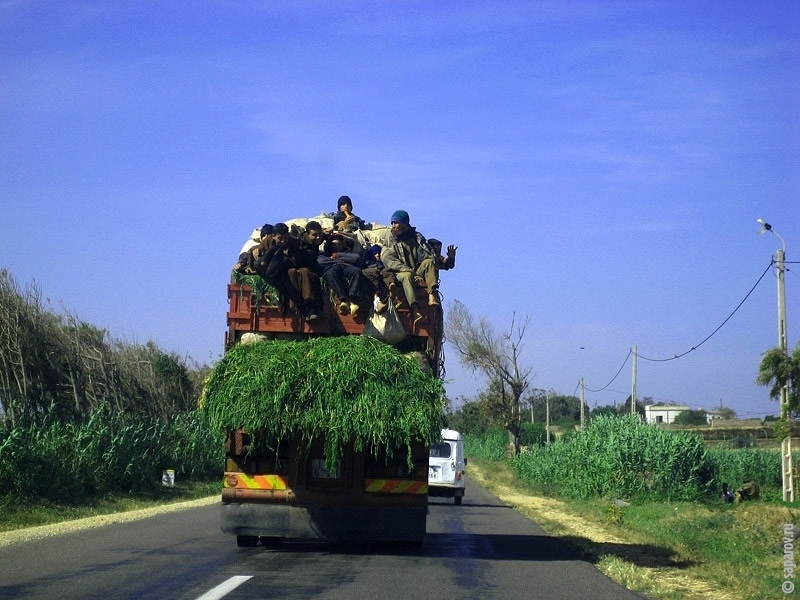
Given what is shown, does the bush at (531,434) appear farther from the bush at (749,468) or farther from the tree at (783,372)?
the tree at (783,372)

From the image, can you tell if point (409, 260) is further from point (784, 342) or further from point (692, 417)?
point (692, 417)

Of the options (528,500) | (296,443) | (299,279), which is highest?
(299,279)

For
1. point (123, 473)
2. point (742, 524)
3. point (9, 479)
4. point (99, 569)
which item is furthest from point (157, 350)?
point (99, 569)

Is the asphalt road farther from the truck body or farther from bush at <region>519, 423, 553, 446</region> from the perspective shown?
bush at <region>519, 423, 553, 446</region>

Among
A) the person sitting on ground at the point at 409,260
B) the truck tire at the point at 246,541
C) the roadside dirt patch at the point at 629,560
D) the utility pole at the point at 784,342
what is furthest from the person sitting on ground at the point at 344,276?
the utility pole at the point at 784,342

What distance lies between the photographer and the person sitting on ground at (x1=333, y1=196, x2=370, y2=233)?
50.6 feet

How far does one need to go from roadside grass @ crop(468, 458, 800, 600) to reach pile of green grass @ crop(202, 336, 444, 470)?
3217 millimetres

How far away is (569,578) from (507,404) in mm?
62889

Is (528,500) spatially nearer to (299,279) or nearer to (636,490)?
(636,490)

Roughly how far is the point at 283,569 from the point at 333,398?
2086 millimetres

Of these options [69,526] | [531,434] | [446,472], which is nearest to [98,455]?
[69,526]

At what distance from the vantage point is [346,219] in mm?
15773

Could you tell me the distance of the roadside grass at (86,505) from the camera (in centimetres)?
1991

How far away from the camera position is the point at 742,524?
2028 centimetres
